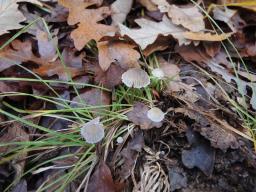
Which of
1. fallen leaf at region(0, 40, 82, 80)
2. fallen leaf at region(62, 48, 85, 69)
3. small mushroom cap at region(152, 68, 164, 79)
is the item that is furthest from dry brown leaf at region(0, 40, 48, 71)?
small mushroom cap at region(152, 68, 164, 79)

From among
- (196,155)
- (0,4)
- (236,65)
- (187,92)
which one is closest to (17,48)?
(0,4)

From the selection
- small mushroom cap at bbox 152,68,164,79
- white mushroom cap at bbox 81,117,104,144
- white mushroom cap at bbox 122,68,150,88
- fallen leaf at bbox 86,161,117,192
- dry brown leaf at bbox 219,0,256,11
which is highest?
dry brown leaf at bbox 219,0,256,11

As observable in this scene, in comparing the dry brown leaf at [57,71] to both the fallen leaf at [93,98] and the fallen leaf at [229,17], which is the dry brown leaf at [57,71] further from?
the fallen leaf at [229,17]

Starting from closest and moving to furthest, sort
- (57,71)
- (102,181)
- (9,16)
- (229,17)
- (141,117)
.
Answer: (102,181), (141,117), (57,71), (9,16), (229,17)

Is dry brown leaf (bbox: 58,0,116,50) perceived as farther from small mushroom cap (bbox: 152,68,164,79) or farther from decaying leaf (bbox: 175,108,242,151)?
decaying leaf (bbox: 175,108,242,151)

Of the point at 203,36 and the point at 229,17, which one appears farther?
the point at 229,17

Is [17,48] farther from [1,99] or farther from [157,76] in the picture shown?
[157,76]

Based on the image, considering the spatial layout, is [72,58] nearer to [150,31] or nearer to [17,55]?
[17,55]

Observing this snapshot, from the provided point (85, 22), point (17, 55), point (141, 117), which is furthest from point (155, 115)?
point (17, 55)
